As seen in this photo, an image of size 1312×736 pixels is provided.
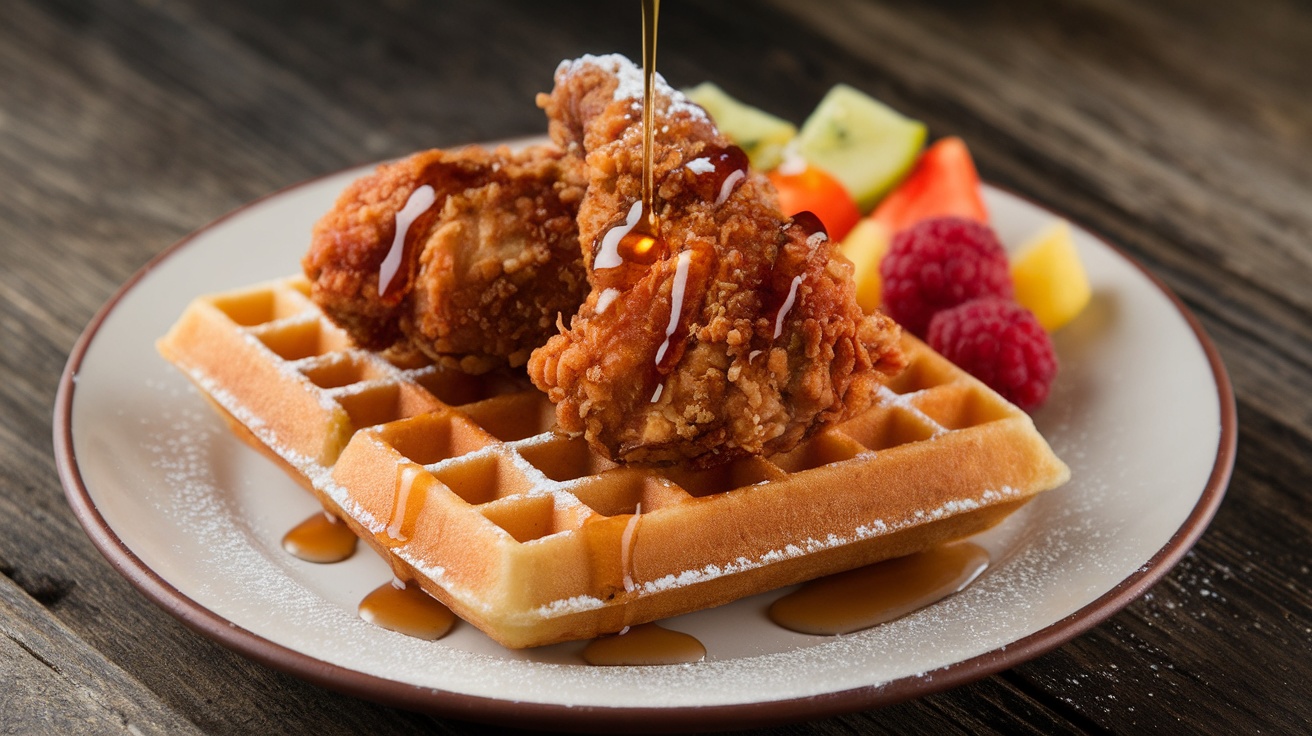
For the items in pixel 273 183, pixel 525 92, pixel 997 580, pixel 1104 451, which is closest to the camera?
pixel 997 580

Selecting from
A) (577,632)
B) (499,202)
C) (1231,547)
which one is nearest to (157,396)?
(499,202)

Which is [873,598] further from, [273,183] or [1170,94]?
[1170,94]

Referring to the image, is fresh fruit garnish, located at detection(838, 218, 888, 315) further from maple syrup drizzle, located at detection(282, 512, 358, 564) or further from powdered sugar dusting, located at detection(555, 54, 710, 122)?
maple syrup drizzle, located at detection(282, 512, 358, 564)

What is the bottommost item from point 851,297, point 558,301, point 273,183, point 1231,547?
point 273,183

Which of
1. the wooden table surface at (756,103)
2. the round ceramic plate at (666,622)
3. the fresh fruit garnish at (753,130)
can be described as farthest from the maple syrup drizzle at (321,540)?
the fresh fruit garnish at (753,130)

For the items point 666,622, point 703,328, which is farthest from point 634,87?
point 666,622

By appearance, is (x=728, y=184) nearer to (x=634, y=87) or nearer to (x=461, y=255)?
(x=634, y=87)
